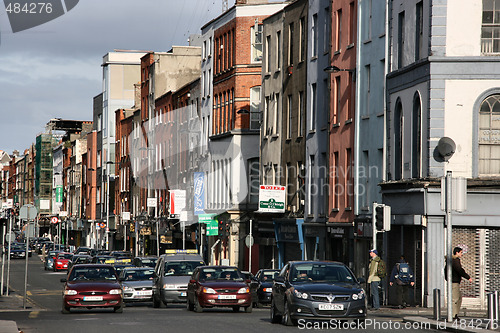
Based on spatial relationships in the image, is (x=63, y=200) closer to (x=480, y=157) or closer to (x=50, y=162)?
(x=50, y=162)

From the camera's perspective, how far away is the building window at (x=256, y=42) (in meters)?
63.6

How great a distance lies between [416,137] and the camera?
34.4 meters

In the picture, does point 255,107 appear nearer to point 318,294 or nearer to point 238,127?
point 238,127

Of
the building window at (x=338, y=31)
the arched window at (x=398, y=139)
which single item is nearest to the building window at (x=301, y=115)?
the building window at (x=338, y=31)

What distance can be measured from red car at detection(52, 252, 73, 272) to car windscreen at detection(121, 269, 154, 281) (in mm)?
40016

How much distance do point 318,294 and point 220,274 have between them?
9.23 meters

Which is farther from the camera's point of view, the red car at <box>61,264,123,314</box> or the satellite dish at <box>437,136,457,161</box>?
the red car at <box>61,264,123,314</box>

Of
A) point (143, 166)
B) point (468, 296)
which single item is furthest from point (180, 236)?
point (468, 296)

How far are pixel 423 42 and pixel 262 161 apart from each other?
84.8 ft

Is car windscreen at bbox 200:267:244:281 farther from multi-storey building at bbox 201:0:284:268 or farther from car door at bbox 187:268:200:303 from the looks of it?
multi-storey building at bbox 201:0:284:268

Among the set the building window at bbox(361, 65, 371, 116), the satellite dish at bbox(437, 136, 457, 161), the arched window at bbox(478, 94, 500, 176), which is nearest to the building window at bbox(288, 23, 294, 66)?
the building window at bbox(361, 65, 371, 116)

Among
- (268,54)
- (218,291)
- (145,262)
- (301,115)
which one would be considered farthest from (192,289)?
(268,54)

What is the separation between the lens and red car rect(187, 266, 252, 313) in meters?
29.1

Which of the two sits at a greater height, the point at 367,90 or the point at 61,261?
the point at 367,90
